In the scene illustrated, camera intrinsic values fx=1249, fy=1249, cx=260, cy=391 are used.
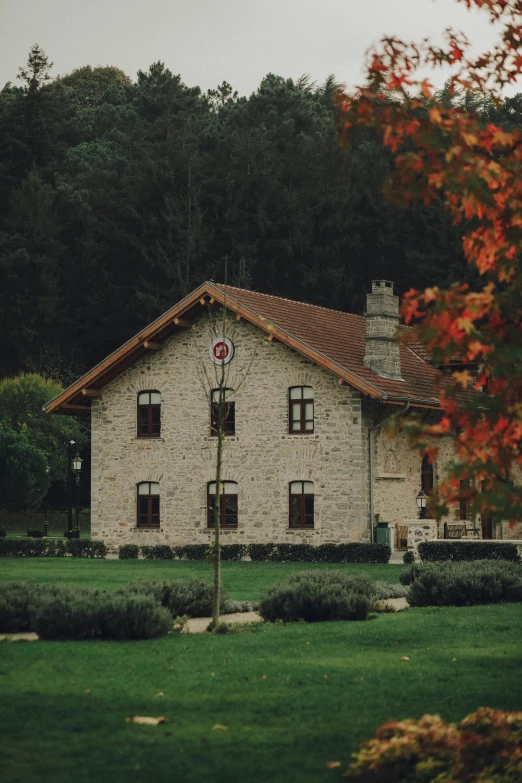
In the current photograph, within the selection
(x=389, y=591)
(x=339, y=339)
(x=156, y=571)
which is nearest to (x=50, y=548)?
(x=156, y=571)

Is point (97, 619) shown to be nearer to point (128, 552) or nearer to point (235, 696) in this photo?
point (235, 696)

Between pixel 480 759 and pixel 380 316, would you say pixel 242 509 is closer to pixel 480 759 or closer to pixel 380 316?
pixel 380 316

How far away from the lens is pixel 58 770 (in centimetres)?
744

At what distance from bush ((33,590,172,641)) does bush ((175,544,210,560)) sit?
20214 millimetres

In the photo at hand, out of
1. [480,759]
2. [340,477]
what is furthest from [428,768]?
[340,477]

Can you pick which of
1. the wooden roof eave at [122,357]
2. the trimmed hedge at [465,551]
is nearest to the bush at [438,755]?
the trimmed hedge at [465,551]

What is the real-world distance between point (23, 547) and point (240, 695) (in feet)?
89.2

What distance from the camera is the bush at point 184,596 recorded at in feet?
52.8

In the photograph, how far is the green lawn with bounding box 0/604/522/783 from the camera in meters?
7.67

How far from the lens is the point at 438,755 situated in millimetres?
7184

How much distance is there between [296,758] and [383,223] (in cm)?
5600

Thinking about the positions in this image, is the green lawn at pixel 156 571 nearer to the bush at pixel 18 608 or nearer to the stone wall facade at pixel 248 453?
the stone wall facade at pixel 248 453

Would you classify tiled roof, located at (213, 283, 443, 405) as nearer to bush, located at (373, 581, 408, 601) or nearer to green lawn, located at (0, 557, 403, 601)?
green lawn, located at (0, 557, 403, 601)

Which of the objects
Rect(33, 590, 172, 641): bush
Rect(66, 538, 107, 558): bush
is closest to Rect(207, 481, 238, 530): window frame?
Rect(66, 538, 107, 558): bush
